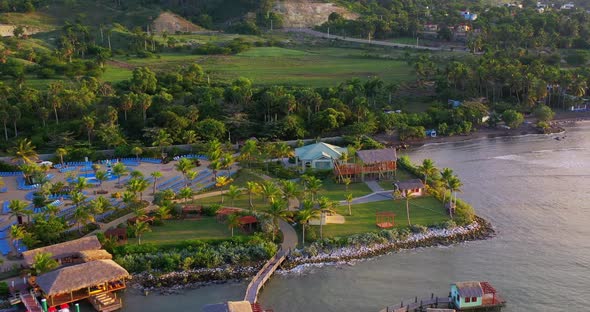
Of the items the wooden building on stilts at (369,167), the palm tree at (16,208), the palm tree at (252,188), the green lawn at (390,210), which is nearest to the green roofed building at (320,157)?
the wooden building on stilts at (369,167)

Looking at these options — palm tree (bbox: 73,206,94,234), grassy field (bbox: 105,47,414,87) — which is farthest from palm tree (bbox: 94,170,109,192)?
grassy field (bbox: 105,47,414,87)

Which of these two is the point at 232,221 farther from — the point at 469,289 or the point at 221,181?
the point at 469,289

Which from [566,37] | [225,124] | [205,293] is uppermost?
[566,37]

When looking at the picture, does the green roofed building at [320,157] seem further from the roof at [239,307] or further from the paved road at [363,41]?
the paved road at [363,41]

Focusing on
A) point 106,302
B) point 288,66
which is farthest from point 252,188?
point 288,66

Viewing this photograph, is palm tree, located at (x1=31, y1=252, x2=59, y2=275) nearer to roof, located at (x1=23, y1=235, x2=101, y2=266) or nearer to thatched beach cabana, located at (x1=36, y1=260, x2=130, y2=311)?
roof, located at (x1=23, y1=235, x2=101, y2=266)

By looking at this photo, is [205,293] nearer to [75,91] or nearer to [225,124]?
→ [225,124]

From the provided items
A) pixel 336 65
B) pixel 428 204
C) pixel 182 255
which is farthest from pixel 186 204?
pixel 336 65
